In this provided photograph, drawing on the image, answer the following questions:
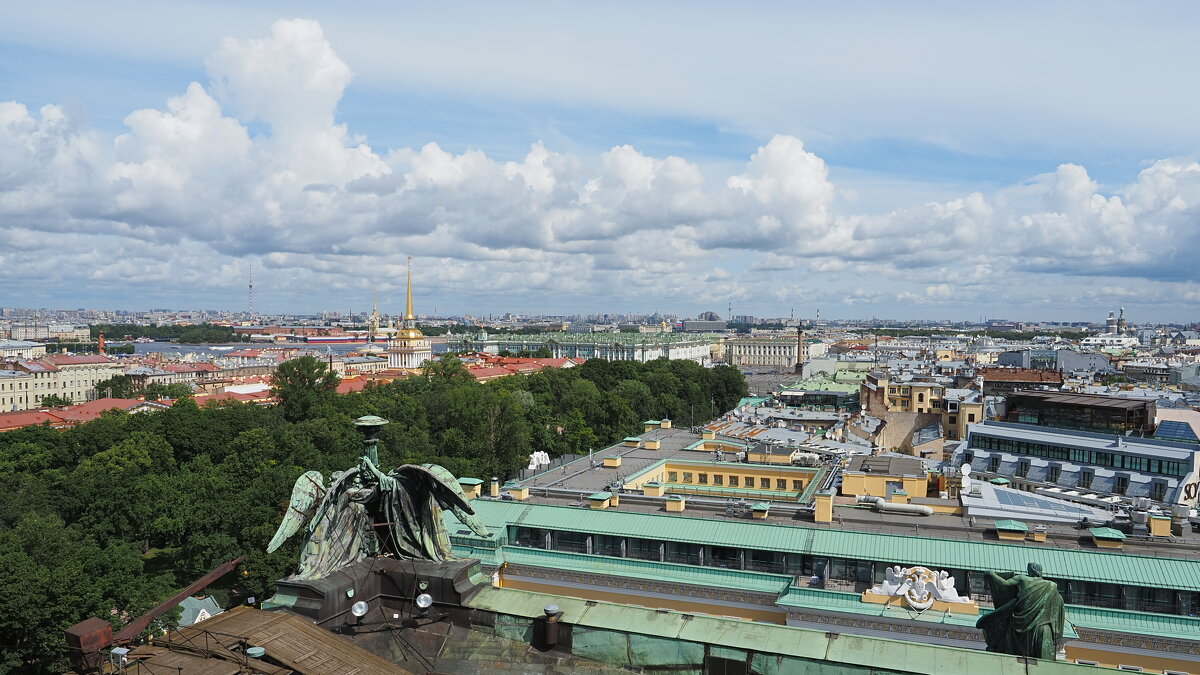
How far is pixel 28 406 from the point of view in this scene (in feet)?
412

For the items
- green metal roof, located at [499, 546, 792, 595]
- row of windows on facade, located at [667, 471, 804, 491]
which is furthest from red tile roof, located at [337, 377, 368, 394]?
green metal roof, located at [499, 546, 792, 595]

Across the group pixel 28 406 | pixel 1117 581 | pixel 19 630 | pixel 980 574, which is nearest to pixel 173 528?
pixel 19 630

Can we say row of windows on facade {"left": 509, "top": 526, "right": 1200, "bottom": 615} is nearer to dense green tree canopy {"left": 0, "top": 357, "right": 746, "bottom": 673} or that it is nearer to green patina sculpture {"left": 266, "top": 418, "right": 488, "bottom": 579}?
dense green tree canopy {"left": 0, "top": 357, "right": 746, "bottom": 673}

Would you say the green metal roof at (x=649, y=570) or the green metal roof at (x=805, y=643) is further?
the green metal roof at (x=649, y=570)

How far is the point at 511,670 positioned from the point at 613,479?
93.2 feet

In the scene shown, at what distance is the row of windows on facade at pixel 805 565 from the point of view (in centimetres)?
2309

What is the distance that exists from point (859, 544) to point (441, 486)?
16132 millimetres

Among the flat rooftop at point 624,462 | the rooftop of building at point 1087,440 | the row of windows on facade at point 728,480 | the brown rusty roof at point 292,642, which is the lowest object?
the row of windows on facade at point 728,480

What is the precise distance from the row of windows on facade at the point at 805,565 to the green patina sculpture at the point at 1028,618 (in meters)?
10.3

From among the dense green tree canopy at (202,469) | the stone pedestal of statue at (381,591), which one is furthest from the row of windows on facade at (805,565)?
the stone pedestal of statue at (381,591)

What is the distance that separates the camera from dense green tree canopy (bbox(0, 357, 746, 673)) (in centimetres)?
3117

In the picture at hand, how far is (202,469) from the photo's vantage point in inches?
2003

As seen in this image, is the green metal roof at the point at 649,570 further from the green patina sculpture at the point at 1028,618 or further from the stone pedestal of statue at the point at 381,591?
the stone pedestal of statue at the point at 381,591

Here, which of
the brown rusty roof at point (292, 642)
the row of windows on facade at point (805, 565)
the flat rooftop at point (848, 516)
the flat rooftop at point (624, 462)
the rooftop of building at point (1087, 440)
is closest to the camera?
the brown rusty roof at point (292, 642)
